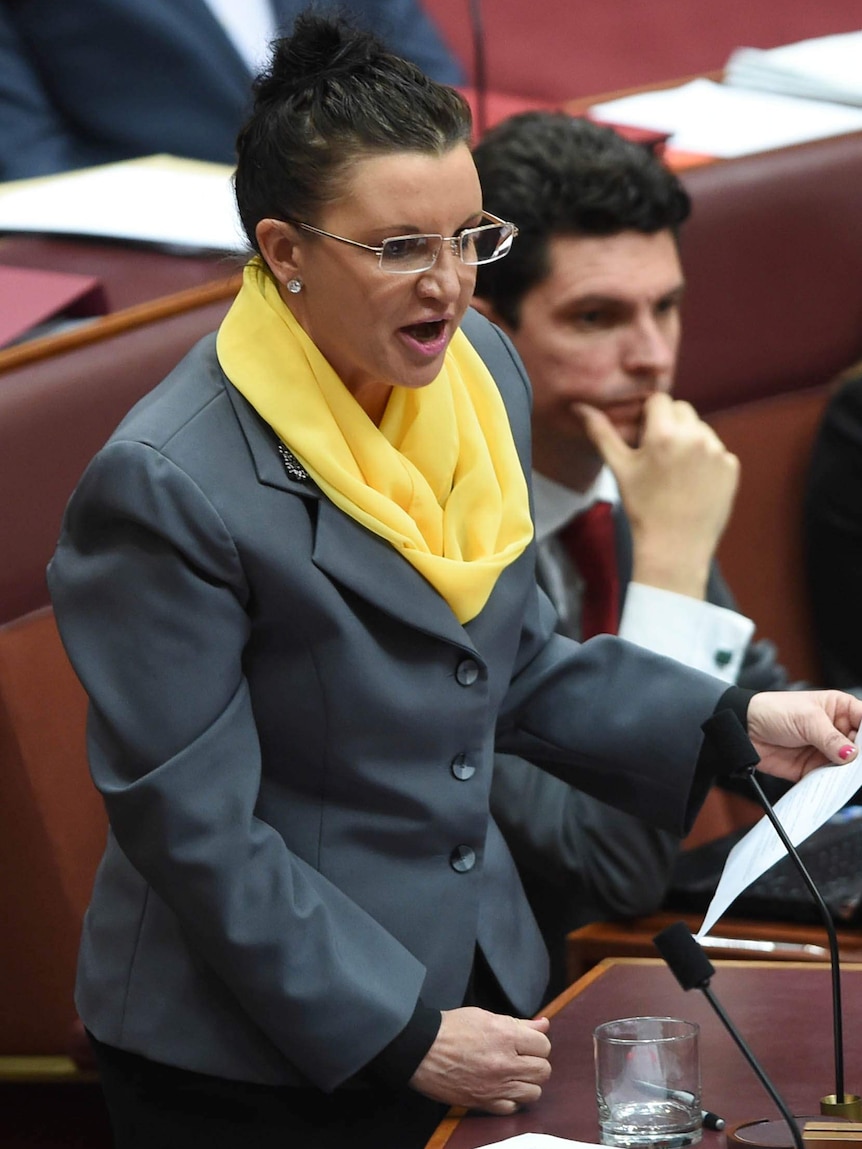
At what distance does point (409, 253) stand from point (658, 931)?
33.6 inches

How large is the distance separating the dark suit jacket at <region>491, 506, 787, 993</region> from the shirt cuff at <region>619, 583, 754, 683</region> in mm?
175

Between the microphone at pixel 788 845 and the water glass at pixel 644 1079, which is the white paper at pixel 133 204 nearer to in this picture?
the microphone at pixel 788 845

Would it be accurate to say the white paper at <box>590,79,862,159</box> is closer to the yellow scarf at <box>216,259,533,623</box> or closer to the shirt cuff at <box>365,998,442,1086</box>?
the yellow scarf at <box>216,259,533,623</box>

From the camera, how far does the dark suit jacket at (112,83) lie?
7.68 feet

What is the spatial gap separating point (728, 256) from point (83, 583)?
152 centimetres

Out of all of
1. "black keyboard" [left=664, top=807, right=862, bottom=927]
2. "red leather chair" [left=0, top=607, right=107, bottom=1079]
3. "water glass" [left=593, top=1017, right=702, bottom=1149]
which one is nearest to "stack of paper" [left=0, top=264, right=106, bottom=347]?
"red leather chair" [left=0, top=607, right=107, bottom=1079]

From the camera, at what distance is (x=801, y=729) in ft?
4.14

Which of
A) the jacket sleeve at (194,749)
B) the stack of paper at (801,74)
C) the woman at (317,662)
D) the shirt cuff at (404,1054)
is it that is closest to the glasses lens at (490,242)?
the woman at (317,662)

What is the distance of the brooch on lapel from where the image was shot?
1174 millimetres

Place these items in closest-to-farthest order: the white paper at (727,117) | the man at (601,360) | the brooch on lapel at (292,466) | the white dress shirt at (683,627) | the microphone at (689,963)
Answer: the microphone at (689,963), the brooch on lapel at (292,466), the white dress shirt at (683,627), the man at (601,360), the white paper at (727,117)

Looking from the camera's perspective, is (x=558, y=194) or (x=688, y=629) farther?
(x=558, y=194)

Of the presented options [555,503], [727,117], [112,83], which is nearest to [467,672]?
[555,503]

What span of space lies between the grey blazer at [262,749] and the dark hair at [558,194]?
706 mm

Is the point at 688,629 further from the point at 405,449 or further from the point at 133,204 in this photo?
the point at 133,204
